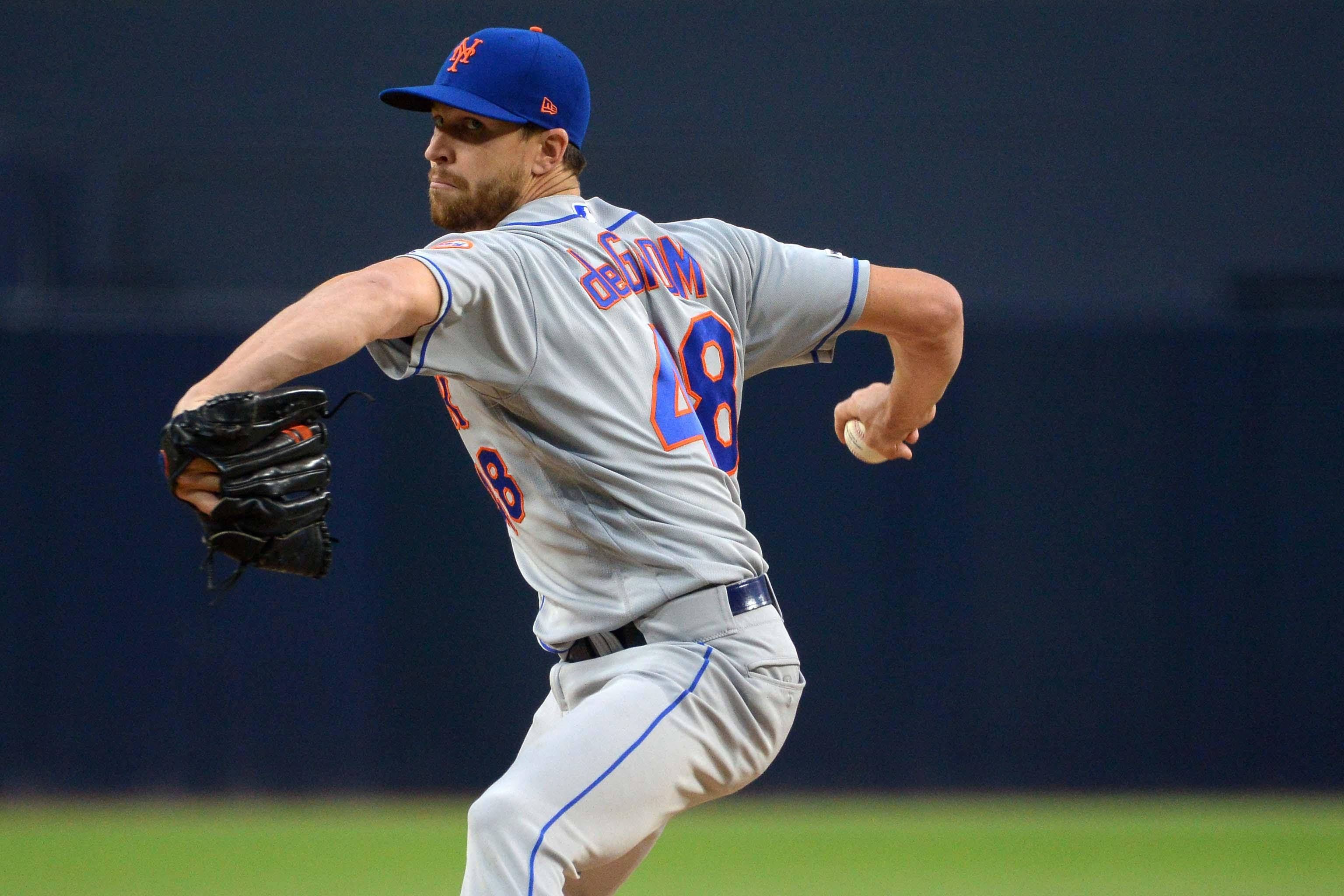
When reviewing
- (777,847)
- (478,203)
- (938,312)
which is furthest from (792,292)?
(777,847)

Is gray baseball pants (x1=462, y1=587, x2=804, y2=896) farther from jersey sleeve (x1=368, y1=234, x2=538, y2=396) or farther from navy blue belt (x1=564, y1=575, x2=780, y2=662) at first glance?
jersey sleeve (x1=368, y1=234, x2=538, y2=396)

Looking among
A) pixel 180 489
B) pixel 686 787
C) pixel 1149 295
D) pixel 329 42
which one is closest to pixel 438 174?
pixel 180 489

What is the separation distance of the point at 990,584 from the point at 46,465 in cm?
426

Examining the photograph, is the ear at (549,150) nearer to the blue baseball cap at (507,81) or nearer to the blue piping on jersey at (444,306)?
the blue baseball cap at (507,81)

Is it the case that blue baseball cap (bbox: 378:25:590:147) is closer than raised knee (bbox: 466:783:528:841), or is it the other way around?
raised knee (bbox: 466:783:528:841)

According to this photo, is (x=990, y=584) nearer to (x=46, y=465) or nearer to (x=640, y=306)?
(x=46, y=465)

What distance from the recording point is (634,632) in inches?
102

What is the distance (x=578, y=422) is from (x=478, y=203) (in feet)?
1.67

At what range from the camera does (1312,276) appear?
7.73 meters

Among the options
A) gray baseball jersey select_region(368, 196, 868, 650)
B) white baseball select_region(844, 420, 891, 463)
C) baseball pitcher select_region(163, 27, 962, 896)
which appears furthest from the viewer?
white baseball select_region(844, 420, 891, 463)

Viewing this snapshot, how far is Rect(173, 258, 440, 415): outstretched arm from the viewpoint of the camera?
79.4 inches

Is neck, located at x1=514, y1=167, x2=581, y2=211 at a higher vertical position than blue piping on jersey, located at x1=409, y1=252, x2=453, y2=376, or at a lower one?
higher

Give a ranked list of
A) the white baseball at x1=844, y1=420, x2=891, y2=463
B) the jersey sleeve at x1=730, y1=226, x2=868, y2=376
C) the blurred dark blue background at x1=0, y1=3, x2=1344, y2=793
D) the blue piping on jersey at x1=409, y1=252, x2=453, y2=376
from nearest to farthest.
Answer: the blue piping on jersey at x1=409, y1=252, x2=453, y2=376
the jersey sleeve at x1=730, y1=226, x2=868, y2=376
the white baseball at x1=844, y1=420, x2=891, y2=463
the blurred dark blue background at x1=0, y1=3, x2=1344, y2=793

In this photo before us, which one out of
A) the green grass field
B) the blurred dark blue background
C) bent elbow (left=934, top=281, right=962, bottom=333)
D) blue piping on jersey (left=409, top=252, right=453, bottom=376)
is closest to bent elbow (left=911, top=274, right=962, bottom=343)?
bent elbow (left=934, top=281, right=962, bottom=333)
